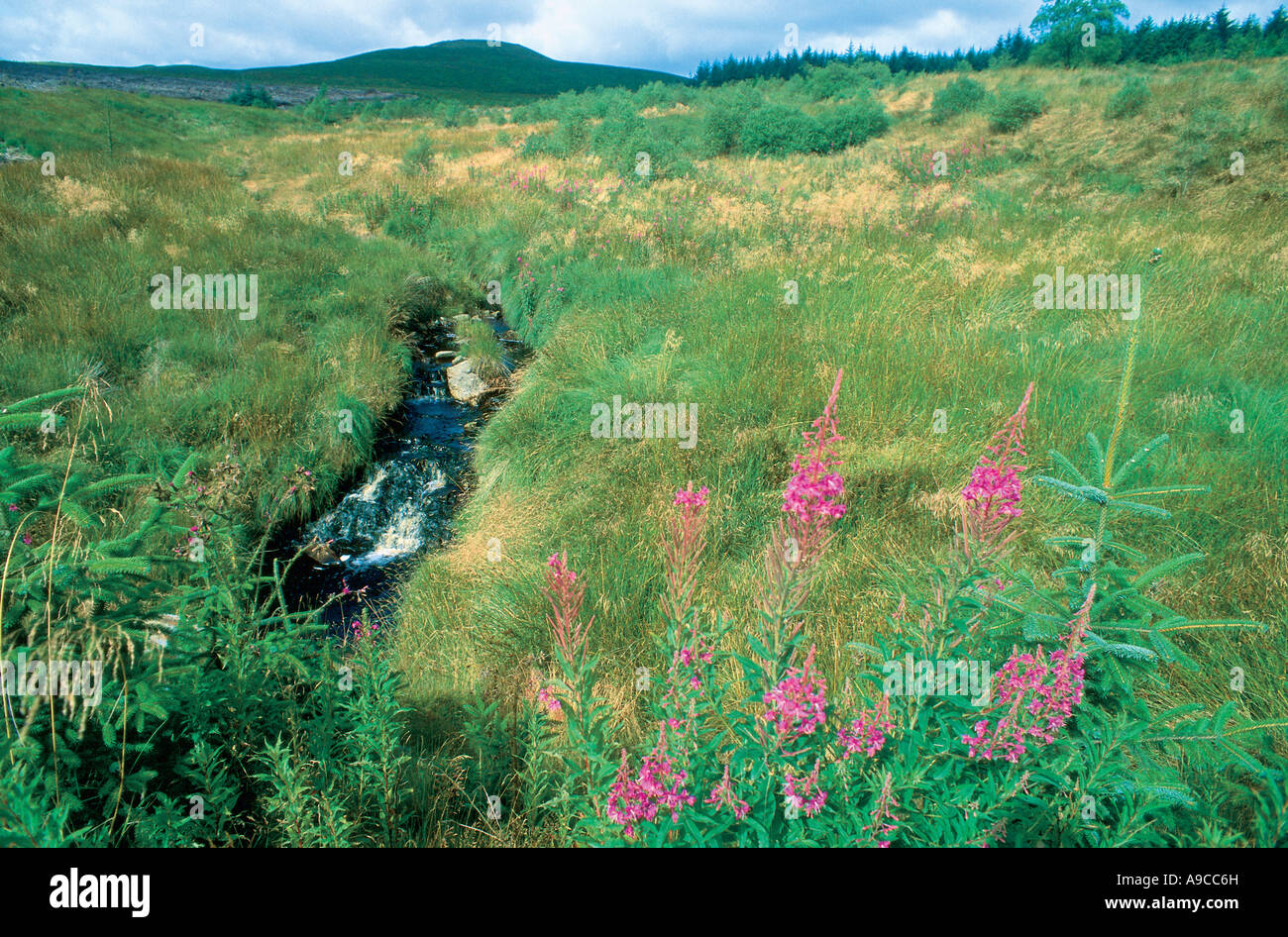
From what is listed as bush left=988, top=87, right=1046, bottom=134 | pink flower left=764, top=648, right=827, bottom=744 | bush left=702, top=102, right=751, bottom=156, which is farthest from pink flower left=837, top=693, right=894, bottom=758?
bush left=988, top=87, right=1046, bottom=134

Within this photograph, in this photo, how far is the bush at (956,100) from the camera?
1906 cm

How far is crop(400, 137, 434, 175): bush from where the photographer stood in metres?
17.7

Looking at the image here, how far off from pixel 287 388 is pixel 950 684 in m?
7.24

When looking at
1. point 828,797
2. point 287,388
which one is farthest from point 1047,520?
point 287,388

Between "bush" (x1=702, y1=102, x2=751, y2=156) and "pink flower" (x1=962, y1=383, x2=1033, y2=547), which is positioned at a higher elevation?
"bush" (x1=702, y1=102, x2=751, y2=156)

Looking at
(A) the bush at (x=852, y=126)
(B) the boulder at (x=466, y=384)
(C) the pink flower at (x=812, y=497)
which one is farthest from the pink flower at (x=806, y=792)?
(A) the bush at (x=852, y=126)

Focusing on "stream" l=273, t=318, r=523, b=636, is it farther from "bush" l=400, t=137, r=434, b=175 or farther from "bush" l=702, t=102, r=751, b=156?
"bush" l=702, t=102, r=751, b=156

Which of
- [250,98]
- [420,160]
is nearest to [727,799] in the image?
[420,160]

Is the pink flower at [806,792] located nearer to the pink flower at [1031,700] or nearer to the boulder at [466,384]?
the pink flower at [1031,700]

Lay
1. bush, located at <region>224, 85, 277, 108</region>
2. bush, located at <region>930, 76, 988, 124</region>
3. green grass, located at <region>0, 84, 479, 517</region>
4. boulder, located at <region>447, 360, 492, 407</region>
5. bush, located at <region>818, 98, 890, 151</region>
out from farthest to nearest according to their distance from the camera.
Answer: bush, located at <region>224, 85, 277, 108</region> → bush, located at <region>930, 76, 988, 124</region> → bush, located at <region>818, 98, 890, 151</region> → boulder, located at <region>447, 360, 492, 407</region> → green grass, located at <region>0, 84, 479, 517</region>

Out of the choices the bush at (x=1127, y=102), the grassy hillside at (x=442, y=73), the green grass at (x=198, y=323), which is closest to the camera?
the green grass at (x=198, y=323)

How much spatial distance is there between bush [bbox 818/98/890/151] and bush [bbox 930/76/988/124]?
1564 mm

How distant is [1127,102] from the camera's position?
14.6 metres

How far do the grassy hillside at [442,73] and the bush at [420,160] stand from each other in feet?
204
